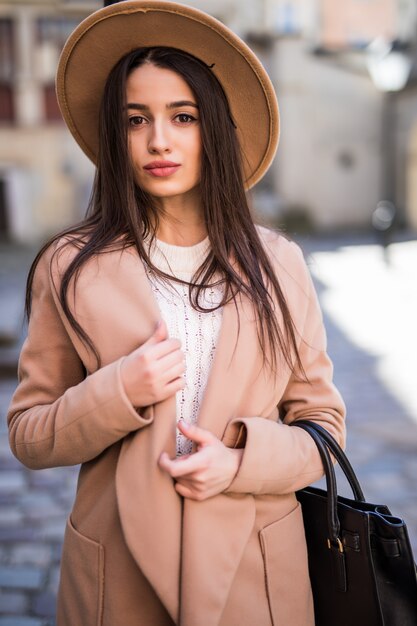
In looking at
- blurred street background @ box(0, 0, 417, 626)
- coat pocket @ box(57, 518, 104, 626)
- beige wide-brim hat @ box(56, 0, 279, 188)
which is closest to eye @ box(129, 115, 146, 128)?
beige wide-brim hat @ box(56, 0, 279, 188)

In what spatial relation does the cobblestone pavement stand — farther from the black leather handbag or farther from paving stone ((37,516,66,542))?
the black leather handbag

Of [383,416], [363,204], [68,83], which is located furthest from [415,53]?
[68,83]

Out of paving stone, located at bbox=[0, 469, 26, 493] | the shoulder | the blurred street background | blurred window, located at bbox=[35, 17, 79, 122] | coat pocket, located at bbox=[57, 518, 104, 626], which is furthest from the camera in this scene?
blurred window, located at bbox=[35, 17, 79, 122]

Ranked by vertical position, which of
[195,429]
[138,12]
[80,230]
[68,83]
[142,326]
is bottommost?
[195,429]

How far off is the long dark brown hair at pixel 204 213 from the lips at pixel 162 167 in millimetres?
49

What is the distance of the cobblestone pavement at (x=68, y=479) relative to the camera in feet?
10.4

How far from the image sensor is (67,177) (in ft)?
60.4

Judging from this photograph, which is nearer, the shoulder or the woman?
the woman

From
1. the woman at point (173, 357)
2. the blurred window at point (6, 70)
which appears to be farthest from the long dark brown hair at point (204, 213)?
the blurred window at point (6, 70)

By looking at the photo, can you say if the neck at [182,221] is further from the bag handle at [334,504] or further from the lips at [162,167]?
the bag handle at [334,504]

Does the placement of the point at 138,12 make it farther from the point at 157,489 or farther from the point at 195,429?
the point at 157,489

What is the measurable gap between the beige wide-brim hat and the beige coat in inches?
14.8

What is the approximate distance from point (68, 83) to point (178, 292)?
1.81 feet

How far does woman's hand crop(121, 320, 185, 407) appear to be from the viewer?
1.42m
